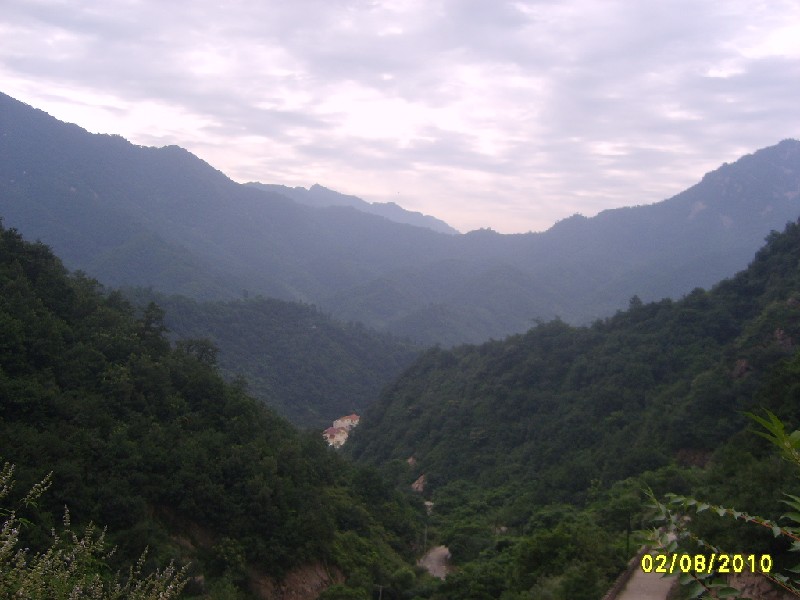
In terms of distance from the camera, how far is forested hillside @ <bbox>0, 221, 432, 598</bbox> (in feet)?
37.8

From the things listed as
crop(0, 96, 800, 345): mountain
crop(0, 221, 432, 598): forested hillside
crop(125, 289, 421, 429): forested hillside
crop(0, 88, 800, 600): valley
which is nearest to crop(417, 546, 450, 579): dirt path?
crop(0, 88, 800, 600): valley

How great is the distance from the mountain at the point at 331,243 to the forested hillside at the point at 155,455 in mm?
73075

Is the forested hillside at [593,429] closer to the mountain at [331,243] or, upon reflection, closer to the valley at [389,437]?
the valley at [389,437]

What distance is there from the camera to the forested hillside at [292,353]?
55031 millimetres

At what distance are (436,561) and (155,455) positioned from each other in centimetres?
1175

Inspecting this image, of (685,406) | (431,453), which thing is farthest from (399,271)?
(685,406)

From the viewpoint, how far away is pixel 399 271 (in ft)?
501

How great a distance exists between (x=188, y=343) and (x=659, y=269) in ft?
421

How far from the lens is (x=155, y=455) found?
13539 mm

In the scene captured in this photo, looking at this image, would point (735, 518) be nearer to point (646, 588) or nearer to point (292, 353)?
point (646, 588)

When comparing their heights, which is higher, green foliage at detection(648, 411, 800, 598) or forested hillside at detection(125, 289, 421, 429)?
green foliage at detection(648, 411, 800, 598)

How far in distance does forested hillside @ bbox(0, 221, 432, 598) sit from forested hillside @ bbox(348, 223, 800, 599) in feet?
12.3
